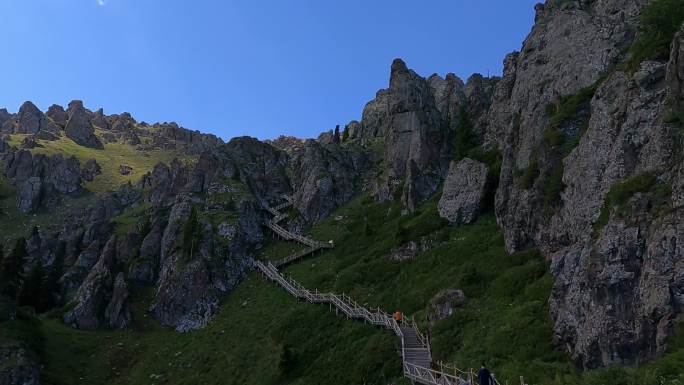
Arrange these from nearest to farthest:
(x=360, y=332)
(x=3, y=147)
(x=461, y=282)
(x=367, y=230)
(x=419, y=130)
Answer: (x=461, y=282), (x=360, y=332), (x=367, y=230), (x=419, y=130), (x=3, y=147)

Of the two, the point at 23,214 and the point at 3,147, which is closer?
the point at 23,214

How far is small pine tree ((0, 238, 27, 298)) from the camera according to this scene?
2904 inches

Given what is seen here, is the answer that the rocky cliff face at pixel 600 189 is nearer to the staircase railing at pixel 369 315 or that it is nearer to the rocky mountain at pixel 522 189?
the rocky mountain at pixel 522 189

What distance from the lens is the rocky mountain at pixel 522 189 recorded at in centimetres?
2983

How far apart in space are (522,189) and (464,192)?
44.5ft

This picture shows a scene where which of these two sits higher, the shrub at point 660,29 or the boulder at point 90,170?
the boulder at point 90,170

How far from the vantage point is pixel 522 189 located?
4969cm

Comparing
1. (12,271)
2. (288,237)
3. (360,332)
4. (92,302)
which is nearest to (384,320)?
(360,332)

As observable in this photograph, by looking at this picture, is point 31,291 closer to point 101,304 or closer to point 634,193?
point 101,304

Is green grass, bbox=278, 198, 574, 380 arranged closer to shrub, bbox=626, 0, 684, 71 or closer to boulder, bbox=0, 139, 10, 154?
shrub, bbox=626, 0, 684, 71

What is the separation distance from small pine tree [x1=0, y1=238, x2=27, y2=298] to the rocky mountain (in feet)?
22.1

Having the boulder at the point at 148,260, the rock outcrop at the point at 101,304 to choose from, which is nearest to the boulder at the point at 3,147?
the boulder at the point at 148,260

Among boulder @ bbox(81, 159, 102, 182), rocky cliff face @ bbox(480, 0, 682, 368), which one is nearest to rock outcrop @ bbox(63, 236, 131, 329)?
rocky cliff face @ bbox(480, 0, 682, 368)

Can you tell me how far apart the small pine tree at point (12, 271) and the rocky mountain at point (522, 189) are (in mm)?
6727
